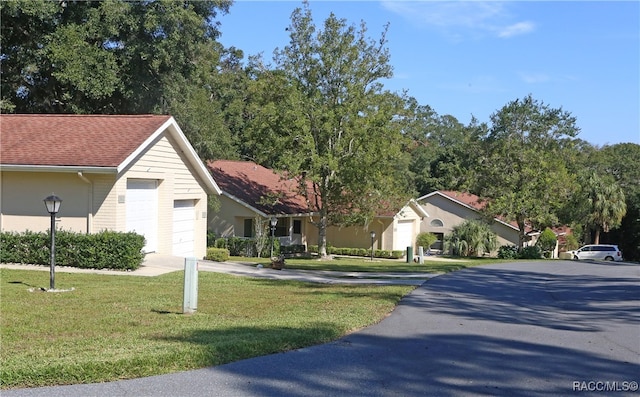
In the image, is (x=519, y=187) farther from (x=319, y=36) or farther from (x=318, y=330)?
(x=318, y=330)

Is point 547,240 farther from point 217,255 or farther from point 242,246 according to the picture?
point 217,255

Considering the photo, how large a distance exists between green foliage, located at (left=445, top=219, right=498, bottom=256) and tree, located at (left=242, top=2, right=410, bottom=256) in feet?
48.9

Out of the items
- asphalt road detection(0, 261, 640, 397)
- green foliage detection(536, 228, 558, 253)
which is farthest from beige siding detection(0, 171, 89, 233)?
green foliage detection(536, 228, 558, 253)

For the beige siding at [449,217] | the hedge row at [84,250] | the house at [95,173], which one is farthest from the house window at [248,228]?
the hedge row at [84,250]

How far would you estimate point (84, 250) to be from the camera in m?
16.7

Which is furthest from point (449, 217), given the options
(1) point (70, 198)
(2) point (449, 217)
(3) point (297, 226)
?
(1) point (70, 198)

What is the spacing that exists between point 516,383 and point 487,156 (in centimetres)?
4035

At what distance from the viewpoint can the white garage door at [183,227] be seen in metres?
22.4

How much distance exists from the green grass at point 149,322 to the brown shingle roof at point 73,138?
3.88 m

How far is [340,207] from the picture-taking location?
109 ft

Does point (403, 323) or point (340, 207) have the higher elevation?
point (340, 207)

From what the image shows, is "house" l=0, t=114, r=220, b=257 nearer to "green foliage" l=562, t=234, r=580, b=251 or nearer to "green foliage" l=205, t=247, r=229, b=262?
"green foliage" l=205, t=247, r=229, b=262

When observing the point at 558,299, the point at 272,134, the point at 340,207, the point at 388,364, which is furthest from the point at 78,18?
the point at 388,364

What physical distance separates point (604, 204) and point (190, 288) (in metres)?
45.9
